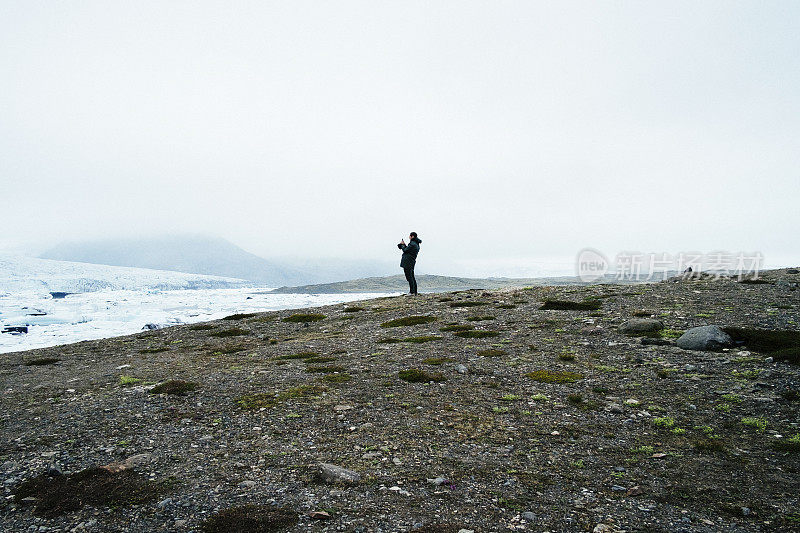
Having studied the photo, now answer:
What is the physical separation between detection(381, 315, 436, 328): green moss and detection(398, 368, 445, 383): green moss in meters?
9.55

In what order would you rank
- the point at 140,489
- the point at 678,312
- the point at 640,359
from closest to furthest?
the point at 140,489 < the point at 640,359 < the point at 678,312

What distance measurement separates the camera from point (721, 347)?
44.2 ft

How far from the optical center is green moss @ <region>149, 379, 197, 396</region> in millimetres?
12281

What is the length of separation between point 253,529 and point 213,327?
23.6 m

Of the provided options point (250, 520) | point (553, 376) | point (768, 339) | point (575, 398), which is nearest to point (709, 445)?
point (575, 398)

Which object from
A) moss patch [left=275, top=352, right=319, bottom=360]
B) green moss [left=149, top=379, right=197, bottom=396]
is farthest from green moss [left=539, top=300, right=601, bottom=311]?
green moss [left=149, top=379, right=197, bottom=396]

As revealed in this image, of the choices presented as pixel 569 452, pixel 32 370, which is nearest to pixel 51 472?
pixel 569 452

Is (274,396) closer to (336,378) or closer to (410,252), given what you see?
(336,378)

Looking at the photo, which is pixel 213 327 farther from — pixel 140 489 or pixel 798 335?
pixel 798 335

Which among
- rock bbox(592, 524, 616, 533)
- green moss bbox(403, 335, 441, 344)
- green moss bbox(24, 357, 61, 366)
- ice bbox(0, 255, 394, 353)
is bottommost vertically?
ice bbox(0, 255, 394, 353)

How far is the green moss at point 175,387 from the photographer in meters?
12.3

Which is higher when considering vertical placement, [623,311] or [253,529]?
[623,311]

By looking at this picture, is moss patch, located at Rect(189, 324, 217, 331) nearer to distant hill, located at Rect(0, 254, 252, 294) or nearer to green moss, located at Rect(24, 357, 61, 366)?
green moss, located at Rect(24, 357, 61, 366)

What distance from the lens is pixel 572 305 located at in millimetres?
23172
